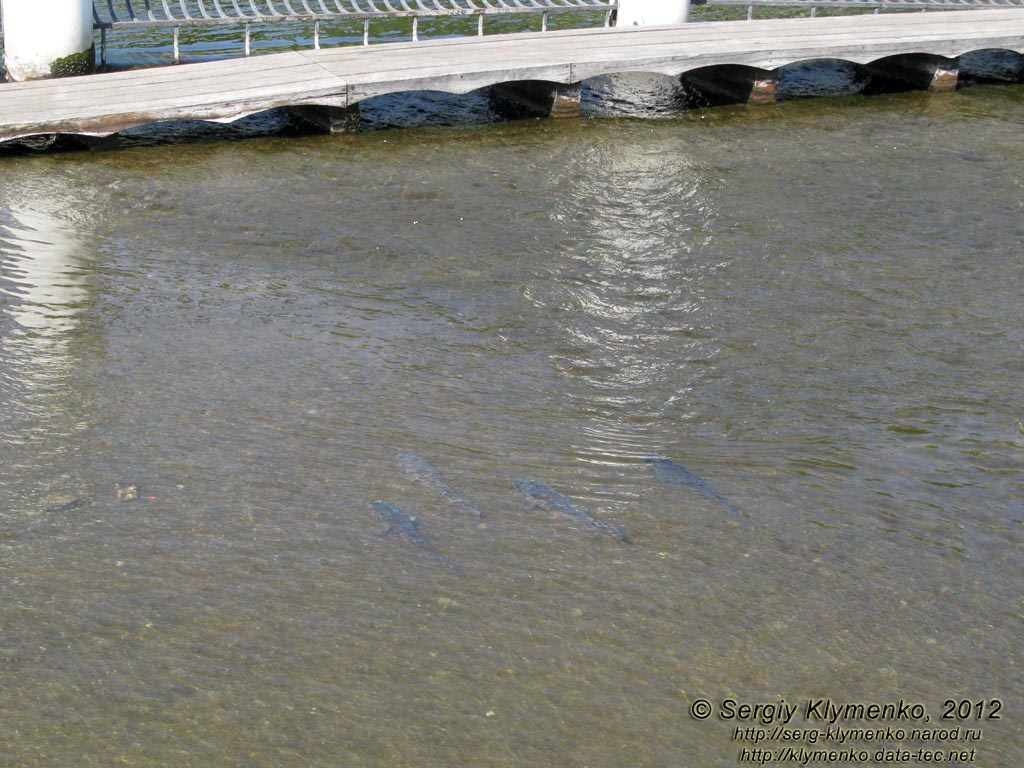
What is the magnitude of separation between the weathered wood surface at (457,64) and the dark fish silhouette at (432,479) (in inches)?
167

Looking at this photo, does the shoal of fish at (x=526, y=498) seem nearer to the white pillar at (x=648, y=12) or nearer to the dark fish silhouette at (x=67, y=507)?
the dark fish silhouette at (x=67, y=507)

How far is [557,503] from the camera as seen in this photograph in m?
4.07

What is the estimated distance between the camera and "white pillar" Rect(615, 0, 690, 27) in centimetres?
1033

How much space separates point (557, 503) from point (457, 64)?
17.4 ft

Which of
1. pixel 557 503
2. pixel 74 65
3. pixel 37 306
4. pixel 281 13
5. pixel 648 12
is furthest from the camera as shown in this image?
pixel 648 12

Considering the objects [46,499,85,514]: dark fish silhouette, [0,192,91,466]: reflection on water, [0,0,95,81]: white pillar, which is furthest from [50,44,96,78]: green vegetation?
[46,499,85,514]: dark fish silhouette

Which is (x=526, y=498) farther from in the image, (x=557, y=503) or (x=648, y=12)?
(x=648, y=12)

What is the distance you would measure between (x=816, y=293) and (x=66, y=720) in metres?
4.16

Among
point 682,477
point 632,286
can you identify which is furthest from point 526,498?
point 632,286

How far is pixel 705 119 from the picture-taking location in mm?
8984

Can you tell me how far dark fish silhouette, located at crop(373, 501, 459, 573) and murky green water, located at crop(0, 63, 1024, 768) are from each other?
36 mm

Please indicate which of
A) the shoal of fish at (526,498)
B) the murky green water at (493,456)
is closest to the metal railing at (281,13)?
the murky green water at (493,456)

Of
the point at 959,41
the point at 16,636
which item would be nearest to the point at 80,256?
the point at 16,636

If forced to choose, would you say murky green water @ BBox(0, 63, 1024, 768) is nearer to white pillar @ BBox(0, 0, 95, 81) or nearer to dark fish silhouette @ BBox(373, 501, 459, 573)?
dark fish silhouette @ BBox(373, 501, 459, 573)
